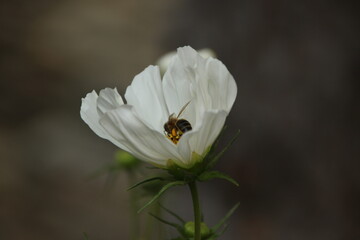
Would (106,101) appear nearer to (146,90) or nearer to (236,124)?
(146,90)

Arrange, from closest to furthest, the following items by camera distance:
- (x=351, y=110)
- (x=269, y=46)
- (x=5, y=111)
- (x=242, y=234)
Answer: (x=242, y=234) < (x=351, y=110) < (x=269, y=46) < (x=5, y=111)

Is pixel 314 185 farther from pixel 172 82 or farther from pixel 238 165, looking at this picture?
pixel 172 82

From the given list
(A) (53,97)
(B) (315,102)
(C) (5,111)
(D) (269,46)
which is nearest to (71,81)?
(A) (53,97)

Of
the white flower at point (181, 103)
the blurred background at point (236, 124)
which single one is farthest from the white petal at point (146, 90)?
the blurred background at point (236, 124)

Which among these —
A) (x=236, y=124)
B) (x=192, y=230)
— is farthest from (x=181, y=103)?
(x=236, y=124)

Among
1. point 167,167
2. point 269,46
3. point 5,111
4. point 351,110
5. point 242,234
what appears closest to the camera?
point 167,167

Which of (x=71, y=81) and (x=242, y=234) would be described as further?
(x=71, y=81)
